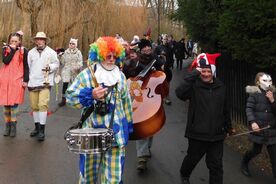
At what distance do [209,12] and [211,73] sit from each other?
5.70 meters

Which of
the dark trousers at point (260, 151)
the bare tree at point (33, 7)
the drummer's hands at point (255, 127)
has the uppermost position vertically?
the bare tree at point (33, 7)

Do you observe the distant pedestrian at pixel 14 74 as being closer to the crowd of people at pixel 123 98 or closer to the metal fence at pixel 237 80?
the crowd of people at pixel 123 98

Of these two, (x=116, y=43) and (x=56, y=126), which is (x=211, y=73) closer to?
(x=116, y=43)

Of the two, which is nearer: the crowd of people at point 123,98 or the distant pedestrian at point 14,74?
the crowd of people at point 123,98

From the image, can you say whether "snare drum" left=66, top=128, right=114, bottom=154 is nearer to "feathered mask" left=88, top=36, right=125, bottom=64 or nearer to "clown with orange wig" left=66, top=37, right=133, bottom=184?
"clown with orange wig" left=66, top=37, right=133, bottom=184

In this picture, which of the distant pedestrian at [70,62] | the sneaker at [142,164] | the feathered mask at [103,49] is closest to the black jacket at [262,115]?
the sneaker at [142,164]

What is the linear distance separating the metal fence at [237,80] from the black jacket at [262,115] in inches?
93.2

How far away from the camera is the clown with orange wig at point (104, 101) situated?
4047mm

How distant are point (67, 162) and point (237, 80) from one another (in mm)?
4250

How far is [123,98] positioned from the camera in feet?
14.1

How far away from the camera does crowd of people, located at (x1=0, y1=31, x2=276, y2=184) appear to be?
409 cm

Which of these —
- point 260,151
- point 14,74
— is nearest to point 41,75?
point 14,74

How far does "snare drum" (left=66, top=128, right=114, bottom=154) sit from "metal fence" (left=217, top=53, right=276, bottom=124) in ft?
15.6

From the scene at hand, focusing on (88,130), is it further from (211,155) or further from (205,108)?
(211,155)
